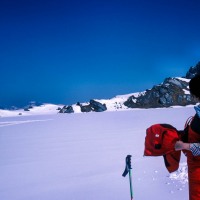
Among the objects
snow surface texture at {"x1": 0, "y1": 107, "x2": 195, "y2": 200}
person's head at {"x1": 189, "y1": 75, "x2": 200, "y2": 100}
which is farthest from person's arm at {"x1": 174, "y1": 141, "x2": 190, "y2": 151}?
snow surface texture at {"x1": 0, "y1": 107, "x2": 195, "y2": 200}

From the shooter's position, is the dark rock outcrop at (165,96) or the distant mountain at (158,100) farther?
the dark rock outcrop at (165,96)

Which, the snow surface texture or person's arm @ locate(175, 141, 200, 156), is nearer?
person's arm @ locate(175, 141, 200, 156)

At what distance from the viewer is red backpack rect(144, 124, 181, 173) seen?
9.00ft

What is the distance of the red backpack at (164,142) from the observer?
2744mm

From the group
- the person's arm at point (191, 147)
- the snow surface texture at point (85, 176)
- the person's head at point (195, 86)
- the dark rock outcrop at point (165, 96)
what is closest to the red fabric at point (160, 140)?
the person's arm at point (191, 147)

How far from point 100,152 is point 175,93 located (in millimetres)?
106490

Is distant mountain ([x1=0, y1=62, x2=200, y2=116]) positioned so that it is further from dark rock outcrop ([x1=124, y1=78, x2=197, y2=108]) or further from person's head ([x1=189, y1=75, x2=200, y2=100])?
person's head ([x1=189, y1=75, x2=200, y2=100])

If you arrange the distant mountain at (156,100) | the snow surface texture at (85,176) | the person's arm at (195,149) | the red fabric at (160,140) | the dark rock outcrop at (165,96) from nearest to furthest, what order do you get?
the person's arm at (195,149) < the red fabric at (160,140) < the snow surface texture at (85,176) < the distant mountain at (156,100) < the dark rock outcrop at (165,96)

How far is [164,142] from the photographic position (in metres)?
2.75

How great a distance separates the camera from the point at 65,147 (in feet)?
37.5

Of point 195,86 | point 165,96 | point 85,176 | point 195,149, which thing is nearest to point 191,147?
point 195,149

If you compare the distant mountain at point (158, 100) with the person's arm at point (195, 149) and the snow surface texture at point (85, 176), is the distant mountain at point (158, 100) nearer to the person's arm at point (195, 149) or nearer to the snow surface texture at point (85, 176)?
the snow surface texture at point (85, 176)

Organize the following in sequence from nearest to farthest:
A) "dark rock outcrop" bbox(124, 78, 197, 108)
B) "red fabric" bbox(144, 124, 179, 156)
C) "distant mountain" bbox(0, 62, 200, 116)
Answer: "red fabric" bbox(144, 124, 179, 156), "distant mountain" bbox(0, 62, 200, 116), "dark rock outcrop" bbox(124, 78, 197, 108)

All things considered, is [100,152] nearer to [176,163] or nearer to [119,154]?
[119,154]
